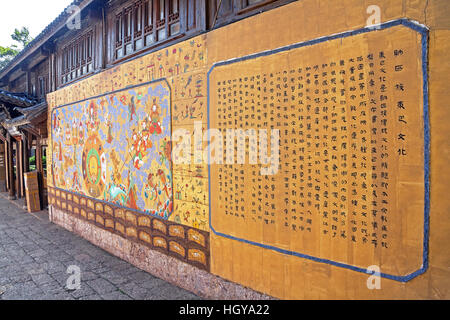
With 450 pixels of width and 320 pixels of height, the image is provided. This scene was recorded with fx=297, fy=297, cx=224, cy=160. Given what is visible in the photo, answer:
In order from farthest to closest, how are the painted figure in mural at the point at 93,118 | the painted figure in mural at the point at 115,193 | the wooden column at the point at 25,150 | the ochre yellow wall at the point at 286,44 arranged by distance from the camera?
the wooden column at the point at 25,150 → the painted figure in mural at the point at 93,118 → the painted figure in mural at the point at 115,193 → the ochre yellow wall at the point at 286,44

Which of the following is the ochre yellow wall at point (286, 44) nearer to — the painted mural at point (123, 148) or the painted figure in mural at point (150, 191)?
the painted mural at point (123, 148)

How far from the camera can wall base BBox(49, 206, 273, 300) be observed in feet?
9.71

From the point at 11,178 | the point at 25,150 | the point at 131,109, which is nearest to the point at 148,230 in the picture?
the point at 131,109

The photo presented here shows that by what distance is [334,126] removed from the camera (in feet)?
Answer: 7.02

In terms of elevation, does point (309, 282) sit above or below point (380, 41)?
below

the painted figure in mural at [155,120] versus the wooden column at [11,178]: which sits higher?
the painted figure in mural at [155,120]

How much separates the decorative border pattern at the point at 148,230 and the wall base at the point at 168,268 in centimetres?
8

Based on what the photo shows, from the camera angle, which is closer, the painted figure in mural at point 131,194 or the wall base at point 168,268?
the wall base at point 168,268

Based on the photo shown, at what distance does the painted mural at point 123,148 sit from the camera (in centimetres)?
371

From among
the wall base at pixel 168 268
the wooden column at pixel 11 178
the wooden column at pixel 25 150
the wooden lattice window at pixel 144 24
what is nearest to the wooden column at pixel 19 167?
the wooden column at pixel 11 178
